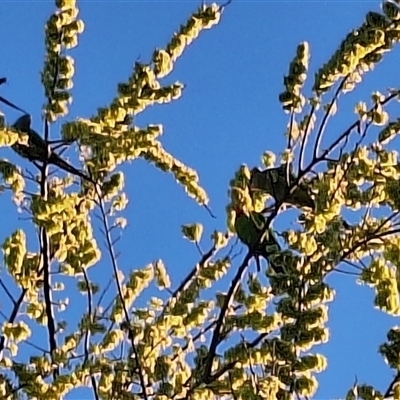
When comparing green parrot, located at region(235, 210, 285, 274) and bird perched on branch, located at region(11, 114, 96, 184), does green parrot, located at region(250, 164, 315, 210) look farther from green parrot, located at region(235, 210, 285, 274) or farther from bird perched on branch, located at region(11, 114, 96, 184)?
bird perched on branch, located at region(11, 114, 96, 184)

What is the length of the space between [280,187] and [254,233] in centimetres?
12

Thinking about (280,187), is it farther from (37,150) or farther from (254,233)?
(37,150)

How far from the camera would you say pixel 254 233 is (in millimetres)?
2320

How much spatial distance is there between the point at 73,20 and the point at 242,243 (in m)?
0.68

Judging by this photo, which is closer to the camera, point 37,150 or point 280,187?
point 280,187

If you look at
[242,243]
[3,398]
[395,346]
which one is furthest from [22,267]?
[395,346]

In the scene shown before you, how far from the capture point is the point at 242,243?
2.43 metres

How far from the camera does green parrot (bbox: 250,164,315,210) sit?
2.26 metres

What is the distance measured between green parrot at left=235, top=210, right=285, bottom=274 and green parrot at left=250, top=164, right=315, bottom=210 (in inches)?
2.6

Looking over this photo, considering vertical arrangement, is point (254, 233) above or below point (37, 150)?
below

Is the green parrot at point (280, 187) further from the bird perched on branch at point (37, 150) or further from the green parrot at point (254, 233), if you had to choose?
the bird perched on branch at point (37, 150)

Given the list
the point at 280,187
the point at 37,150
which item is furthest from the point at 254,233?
the point at 37,150

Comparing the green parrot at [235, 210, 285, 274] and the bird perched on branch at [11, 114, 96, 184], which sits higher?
the bird perched on branch at [11, 114, 96, 184]

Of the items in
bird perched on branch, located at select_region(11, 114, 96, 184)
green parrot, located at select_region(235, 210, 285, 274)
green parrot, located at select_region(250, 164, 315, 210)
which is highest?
bird perched on branch, located at select_region(11, 114, 96, 184)
